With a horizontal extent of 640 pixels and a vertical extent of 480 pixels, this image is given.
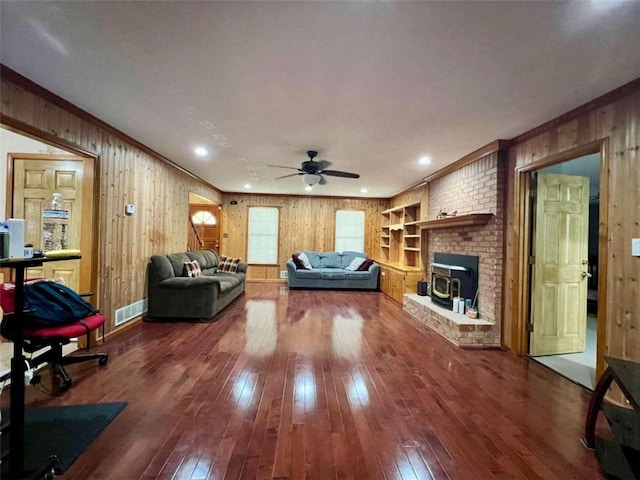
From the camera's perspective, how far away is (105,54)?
82.0 inches

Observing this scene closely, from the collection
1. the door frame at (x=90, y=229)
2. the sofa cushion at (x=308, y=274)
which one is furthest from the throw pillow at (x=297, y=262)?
the door frame at (x=90, y=229)

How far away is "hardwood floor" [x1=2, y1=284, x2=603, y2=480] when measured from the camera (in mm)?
1689

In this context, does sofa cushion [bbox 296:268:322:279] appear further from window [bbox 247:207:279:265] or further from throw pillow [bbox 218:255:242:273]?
throw pillow [bbox 218:255:242:273]

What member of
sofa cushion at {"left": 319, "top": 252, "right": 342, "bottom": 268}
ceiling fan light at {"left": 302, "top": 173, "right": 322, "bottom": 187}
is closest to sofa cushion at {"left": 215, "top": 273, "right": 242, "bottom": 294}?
ceiling fan light at {"left": 302, "top": 173, "right": 322, "bottom": 187}

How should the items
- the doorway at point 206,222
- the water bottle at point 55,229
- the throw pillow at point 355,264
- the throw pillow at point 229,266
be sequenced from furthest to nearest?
the doorway at point 206,222
the throw pillow at point 355,264
the throw pillow at point 229,266
the water bottle at point 55,229

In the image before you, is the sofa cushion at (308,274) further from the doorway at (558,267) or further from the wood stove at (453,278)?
the doorway at (558,267)

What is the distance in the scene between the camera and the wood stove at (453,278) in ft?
13.8

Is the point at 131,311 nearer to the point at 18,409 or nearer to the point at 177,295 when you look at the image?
the point at 177,295

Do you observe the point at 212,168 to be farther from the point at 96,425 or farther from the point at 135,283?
the point at 96,425

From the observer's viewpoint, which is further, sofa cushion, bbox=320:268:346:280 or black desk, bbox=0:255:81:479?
sofa cushion, bbox=320:268:346:280

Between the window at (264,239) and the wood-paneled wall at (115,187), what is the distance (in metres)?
3.28

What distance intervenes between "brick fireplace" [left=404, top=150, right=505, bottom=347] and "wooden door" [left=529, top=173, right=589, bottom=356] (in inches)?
15.6

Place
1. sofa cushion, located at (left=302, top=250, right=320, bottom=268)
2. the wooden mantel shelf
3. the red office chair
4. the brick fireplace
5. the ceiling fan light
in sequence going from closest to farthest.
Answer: the red office chair
the brick fireplace
the wooden mantel shelf
the ceiling fan light
sofa cushion, located at (left=302, top=250, right=320, bottom=268)

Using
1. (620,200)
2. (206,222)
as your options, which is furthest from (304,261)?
(620,200)
